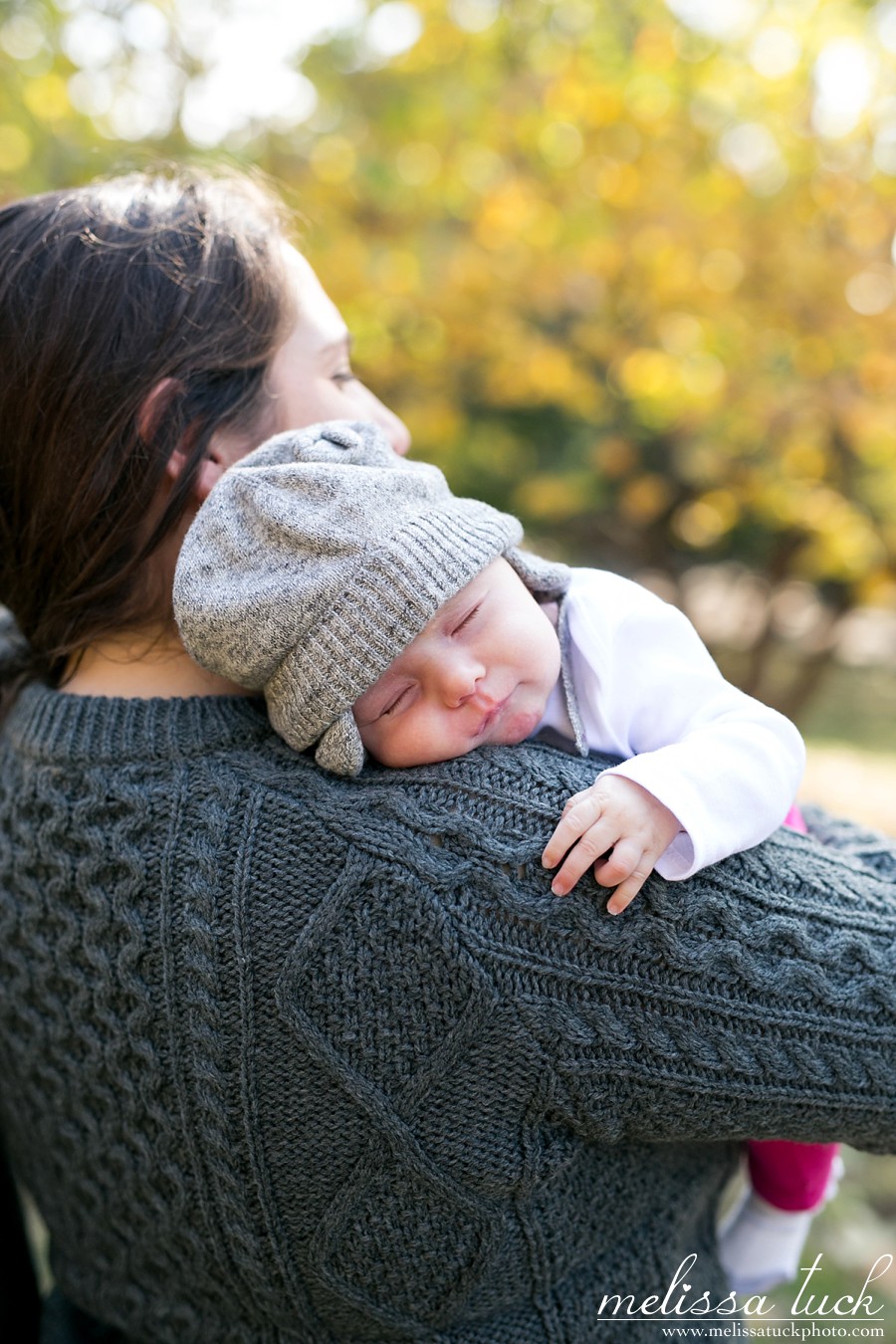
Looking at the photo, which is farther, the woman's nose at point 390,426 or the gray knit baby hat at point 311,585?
the woman's nose at point 390,426

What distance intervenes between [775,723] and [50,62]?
3787mm

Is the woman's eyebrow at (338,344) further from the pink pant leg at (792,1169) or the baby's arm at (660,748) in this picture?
the pink pant leg at (792,1169)

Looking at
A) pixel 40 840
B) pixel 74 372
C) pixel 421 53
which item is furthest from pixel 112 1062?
pixel 421 53

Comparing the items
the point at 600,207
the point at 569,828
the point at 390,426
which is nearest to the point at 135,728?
the point at 569,828

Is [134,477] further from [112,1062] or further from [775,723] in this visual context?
[775,723]

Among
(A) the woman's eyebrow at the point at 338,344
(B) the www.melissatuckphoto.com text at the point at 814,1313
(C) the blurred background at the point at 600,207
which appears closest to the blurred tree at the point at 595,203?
(C) the blurred background at the point at 600,207

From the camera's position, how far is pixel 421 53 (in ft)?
11.5

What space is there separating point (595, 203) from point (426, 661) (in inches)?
92.6

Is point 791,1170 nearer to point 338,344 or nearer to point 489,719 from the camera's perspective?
point 489,719

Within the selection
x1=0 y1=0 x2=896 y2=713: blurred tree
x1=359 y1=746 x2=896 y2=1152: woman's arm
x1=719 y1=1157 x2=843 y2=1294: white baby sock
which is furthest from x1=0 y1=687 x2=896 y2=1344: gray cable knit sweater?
x1=0 y1=0 x2=896 y2=713: blurred tree

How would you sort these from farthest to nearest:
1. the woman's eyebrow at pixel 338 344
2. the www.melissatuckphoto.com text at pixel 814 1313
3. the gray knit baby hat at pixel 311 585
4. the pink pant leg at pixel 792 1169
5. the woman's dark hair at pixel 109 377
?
1. the www.melissatuckphoto.com text at pixel 814 1313
2. the pink pant leg at pixel 792 1169
3. the woman's eyebrow at pixel 338 344
4. the woman's dark hair at pixel 109 377
5. the gray knit baby hat at pixel 311 585

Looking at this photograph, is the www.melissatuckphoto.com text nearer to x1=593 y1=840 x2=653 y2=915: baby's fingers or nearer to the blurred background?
the blurred background

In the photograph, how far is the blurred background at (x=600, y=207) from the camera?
2947mm

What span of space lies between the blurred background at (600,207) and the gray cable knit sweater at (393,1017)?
2.03 metres
